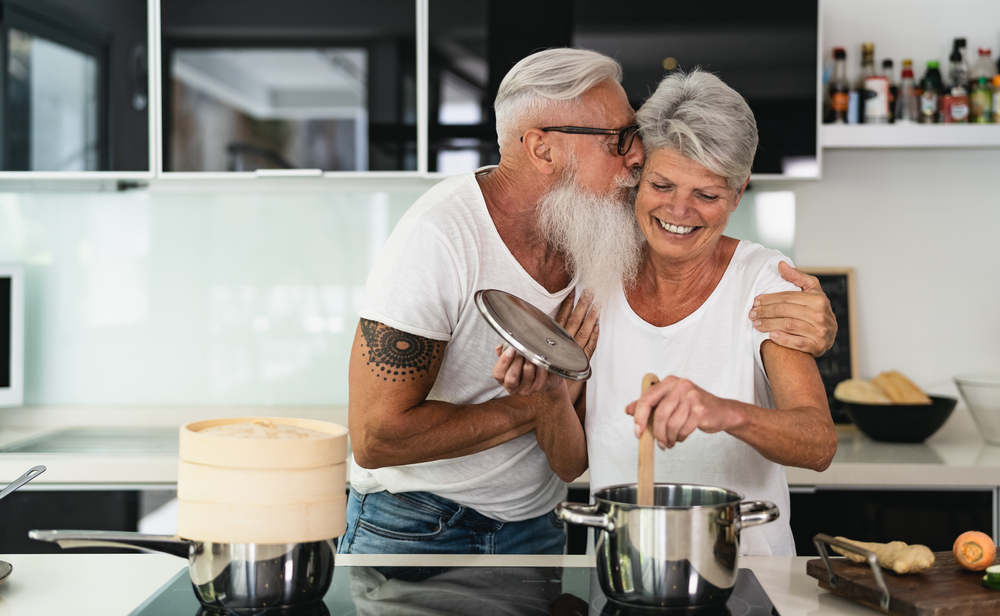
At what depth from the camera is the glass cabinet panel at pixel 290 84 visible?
2.32 metres

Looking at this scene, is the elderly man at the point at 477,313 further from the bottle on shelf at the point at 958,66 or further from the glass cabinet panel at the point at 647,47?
the bottle on shelf at the point at 958,66

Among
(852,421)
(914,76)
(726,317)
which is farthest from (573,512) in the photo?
(914,76)

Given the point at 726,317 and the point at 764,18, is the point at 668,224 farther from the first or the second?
the point at 764,18

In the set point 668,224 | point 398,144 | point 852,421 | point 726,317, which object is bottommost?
point 852,421

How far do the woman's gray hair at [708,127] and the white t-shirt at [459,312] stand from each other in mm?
326

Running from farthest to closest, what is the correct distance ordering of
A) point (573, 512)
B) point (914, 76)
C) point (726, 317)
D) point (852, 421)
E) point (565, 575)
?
point (914, 76) → point (852, 421) → point (726, 317) → point (565, 575) → point (573, 512)

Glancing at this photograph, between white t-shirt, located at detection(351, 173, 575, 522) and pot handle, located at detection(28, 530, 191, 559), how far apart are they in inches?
18.8

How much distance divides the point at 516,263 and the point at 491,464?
1.17 ft

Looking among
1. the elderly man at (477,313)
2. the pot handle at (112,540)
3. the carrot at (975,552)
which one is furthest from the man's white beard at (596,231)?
the pot handle at (112,540)

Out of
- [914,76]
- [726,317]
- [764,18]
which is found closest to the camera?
[726,317]

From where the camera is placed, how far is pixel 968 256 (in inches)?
106

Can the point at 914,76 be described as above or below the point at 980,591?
above

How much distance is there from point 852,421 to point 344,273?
1677 millimetres

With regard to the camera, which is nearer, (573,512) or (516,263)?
(573,512)
